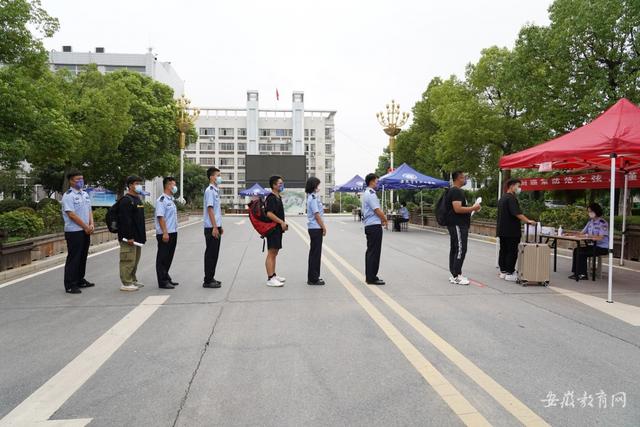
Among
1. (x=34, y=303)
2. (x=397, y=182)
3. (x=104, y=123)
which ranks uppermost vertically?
(x=104, y=123)

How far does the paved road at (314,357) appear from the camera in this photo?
320 centimetres

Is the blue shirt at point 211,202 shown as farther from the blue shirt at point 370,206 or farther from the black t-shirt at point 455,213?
the black t-shirt at point 455,213

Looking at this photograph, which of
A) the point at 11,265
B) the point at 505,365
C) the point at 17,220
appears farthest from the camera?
the point at 17,220

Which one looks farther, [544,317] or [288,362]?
[544,317]

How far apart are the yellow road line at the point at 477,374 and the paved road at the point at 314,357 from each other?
1 cm

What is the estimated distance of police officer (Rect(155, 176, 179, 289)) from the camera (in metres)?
7.57

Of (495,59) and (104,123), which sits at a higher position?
(495,59)

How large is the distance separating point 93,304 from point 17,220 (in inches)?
249

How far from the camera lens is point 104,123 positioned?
21750 millimetres

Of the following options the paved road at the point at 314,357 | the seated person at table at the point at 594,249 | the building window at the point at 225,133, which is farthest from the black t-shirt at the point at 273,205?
the building window at the point at 225,133

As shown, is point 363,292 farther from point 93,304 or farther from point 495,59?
point 495,59

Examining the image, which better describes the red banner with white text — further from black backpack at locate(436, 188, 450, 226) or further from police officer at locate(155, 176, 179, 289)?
police officer at locate(155, 176, 179, 289)

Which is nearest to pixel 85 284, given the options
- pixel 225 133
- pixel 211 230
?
pixel 211 230

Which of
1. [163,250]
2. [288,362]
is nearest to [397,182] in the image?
[163,250]
